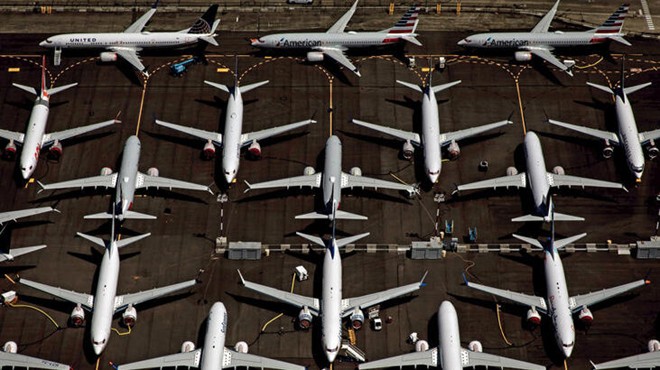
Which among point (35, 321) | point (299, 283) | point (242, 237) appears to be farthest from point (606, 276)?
point (35, 321)

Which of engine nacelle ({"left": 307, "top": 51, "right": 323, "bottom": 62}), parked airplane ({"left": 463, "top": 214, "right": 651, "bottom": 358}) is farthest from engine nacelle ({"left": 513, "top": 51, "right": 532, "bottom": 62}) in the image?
parked airplane ({"left": 463, "top": 214, "right": 651, "bottom": 358})

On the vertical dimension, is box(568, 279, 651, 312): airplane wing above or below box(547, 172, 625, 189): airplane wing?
below

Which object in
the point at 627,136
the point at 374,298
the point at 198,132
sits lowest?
the point at 374,298

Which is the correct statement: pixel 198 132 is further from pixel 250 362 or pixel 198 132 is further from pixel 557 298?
pixel 557 298

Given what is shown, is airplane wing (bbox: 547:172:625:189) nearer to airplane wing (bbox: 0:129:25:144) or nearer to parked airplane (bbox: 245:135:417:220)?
parked airplane (bbox: 245:135:417:220)

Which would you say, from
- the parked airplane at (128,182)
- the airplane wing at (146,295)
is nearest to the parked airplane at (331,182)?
the parked airplane at (128,182)

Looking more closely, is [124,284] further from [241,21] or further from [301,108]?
[241,21]

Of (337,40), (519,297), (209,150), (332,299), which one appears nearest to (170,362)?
(332,299)
